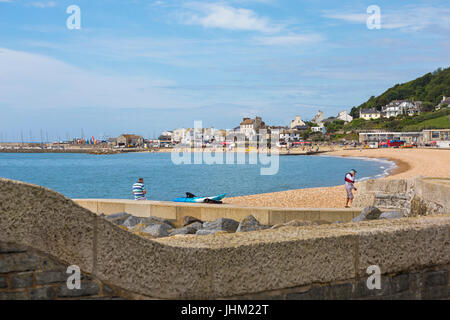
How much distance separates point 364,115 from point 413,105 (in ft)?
61.4

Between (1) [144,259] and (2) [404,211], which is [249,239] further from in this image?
(2) [404,211]

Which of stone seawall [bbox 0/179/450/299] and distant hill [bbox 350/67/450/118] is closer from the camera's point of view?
stone seawall [bbox 0/179/450/299]

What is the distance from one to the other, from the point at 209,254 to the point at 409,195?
6988 mm

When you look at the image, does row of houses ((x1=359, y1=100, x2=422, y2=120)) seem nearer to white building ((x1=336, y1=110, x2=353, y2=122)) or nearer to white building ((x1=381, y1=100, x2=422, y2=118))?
white building ((x1=381, y1=100, x2=422, y2=118))

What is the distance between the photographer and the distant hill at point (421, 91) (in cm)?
16075

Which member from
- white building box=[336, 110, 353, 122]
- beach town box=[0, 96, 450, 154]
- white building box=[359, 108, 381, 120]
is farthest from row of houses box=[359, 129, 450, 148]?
white building box=[336, 110, 353, 122]

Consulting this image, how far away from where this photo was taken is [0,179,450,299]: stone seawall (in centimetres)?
299

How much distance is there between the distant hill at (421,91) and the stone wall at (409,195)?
6251 inches

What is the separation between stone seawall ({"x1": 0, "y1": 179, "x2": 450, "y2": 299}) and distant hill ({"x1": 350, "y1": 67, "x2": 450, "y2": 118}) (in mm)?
165593

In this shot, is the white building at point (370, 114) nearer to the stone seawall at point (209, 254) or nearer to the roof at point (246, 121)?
the roof at point (246, 121)

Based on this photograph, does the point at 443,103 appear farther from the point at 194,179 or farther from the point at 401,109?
the point at 194,179

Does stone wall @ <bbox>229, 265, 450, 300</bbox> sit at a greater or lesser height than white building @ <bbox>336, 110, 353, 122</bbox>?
lesser

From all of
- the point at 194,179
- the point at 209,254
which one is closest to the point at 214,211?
the point at 209,254
